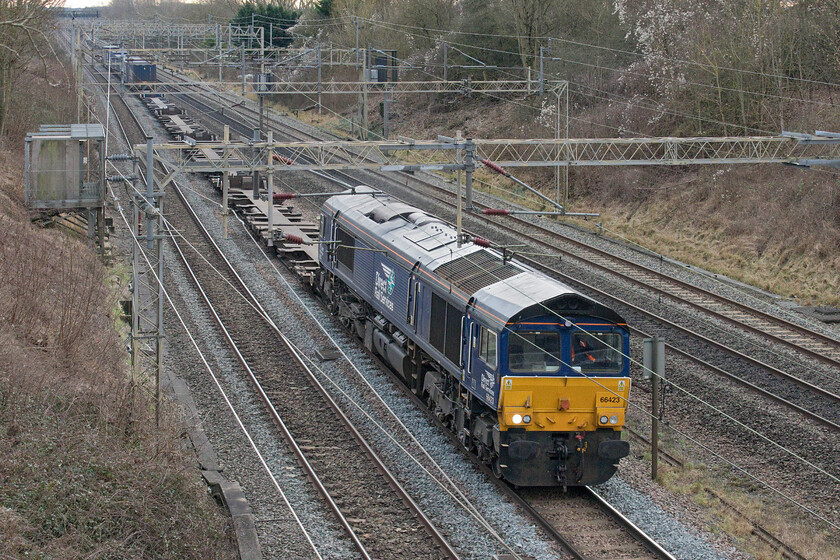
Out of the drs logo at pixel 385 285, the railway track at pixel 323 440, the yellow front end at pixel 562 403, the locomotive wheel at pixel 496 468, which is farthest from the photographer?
the drs logo at pixel 385 285

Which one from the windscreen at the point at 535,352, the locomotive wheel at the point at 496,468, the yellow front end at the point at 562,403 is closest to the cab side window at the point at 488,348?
the windscreen at the point at 535,352

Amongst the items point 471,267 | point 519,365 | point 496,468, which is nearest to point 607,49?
point 471,267

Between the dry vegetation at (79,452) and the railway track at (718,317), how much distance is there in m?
7.20

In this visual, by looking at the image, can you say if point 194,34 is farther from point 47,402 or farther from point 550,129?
point 47,402

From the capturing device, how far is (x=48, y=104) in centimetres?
4156

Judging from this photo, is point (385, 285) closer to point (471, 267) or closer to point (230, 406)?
point (471, 267)

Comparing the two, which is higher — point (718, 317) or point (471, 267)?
point (471, 267)

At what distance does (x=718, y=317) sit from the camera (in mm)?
23125

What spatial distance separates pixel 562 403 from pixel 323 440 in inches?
183

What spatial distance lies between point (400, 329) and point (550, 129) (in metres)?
27.1

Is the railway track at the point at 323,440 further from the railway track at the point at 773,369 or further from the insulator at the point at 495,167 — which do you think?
the insulator at the point at 495,167

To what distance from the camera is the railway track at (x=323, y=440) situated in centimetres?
1263

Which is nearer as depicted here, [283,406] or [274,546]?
[274,546]

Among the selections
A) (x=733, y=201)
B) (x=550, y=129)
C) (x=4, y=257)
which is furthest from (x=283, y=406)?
(x=550, y=129)
